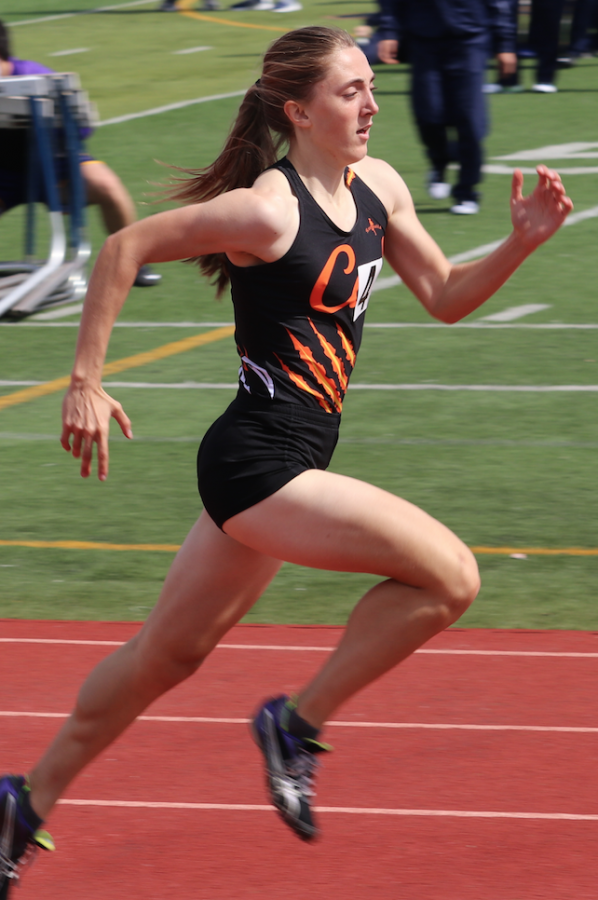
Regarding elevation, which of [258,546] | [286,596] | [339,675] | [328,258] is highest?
[328,258]

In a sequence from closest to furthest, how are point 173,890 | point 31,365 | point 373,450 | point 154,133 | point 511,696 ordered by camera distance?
1. point 173,890
2. point 511,696
3. point 373,450
4. point 31,365
5. point 154,133

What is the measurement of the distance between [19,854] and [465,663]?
7.03 ft

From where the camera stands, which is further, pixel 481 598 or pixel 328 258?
A: pixel 481 598

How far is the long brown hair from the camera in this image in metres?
3.48

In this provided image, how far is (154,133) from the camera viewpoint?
17.7 metres

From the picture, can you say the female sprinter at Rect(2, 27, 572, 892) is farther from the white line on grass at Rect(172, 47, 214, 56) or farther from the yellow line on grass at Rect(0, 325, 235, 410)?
the white line on grass at Rect(172, 47, 214, 56)

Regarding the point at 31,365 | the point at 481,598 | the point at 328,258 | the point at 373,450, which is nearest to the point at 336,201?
the point at 328,258

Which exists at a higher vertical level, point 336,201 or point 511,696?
point 336,201

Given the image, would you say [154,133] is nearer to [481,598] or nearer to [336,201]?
[481,598]

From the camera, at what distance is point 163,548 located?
256 inches

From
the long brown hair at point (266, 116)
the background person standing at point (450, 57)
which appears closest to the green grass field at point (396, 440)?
the long brown hair at point (266, 116)

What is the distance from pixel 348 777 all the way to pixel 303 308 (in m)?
1.57

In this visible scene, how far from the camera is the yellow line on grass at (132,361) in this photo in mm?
9047

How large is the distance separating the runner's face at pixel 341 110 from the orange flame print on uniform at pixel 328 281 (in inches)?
8.7
